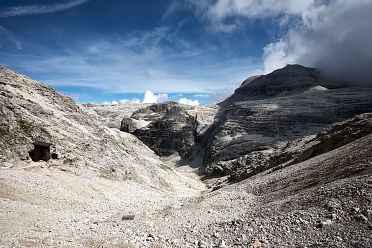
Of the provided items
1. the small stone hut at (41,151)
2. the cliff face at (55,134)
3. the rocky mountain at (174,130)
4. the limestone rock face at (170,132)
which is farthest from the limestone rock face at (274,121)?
the small stone hut at (41,151)

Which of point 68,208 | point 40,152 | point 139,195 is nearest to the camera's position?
point 68,208

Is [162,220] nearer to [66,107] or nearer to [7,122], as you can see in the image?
[7,122]

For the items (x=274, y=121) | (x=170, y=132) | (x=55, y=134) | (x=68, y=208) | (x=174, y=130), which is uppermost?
(x=55, y=134)

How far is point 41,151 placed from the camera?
37.2m

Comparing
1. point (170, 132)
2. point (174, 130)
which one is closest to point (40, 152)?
point (170, 132)

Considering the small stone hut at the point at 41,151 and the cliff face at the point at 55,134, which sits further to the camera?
the cliff face at the point at 55,134

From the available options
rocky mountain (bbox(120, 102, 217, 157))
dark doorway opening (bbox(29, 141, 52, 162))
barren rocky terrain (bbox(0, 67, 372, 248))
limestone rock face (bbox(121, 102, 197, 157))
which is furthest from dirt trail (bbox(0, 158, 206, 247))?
limestone rock face (bbox(121, 102, 197, 157))

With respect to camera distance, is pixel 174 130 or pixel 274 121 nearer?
pixel 274 121

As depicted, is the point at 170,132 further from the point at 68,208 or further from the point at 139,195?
the point at 68,208

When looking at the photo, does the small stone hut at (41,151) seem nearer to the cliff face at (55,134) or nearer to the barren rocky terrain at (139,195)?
the cliff face at (55,134)

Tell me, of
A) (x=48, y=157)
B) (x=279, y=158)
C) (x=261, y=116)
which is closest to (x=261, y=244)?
(x=48, y=157)

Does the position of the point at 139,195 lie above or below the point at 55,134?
below

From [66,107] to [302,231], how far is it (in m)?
45.9

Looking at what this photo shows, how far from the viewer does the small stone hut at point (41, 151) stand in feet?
121
